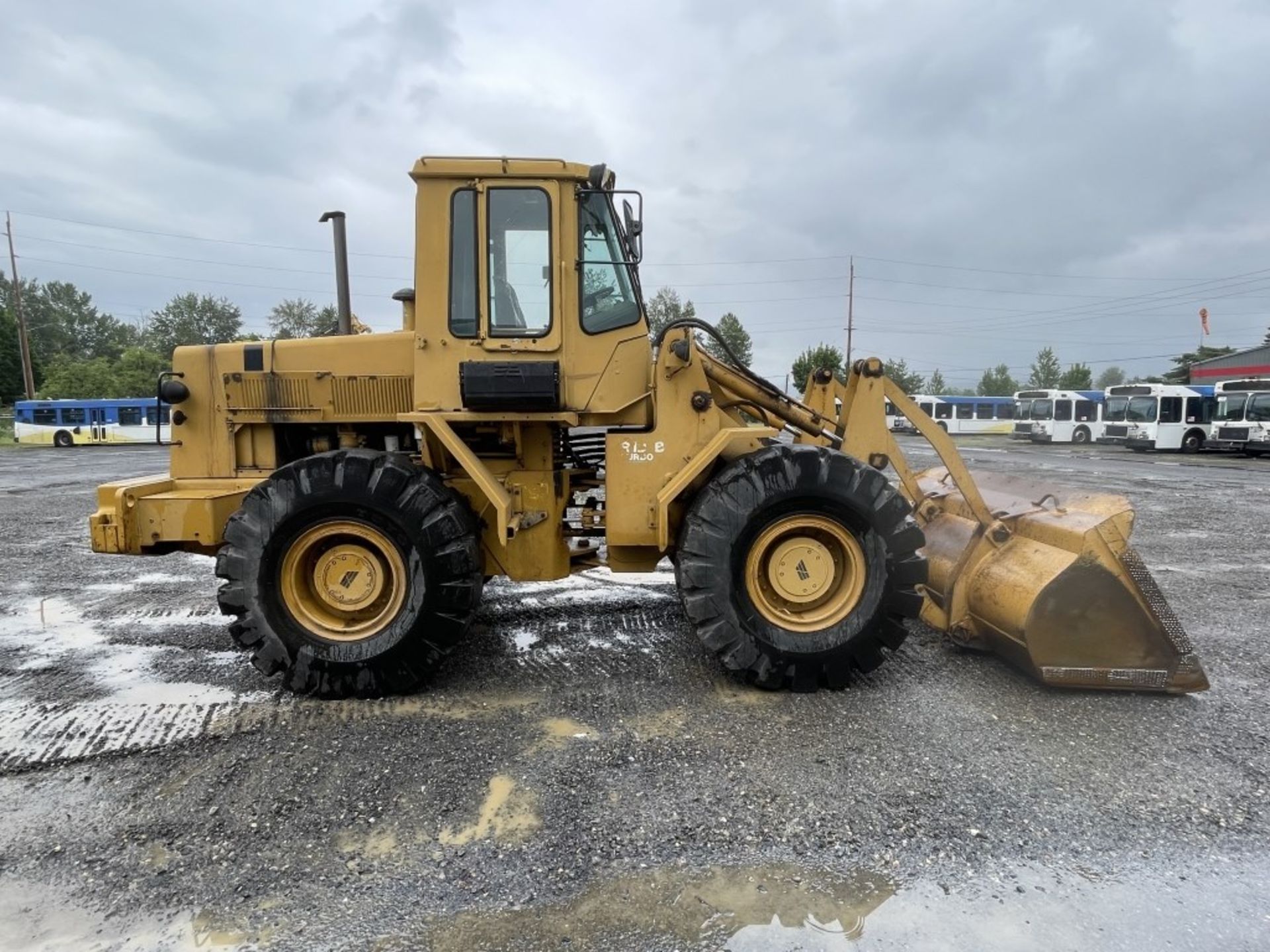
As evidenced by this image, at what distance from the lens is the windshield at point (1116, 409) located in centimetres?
3136

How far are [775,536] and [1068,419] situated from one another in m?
39.1

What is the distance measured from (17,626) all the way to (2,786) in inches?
118

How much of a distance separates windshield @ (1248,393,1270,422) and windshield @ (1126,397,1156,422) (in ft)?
12.5

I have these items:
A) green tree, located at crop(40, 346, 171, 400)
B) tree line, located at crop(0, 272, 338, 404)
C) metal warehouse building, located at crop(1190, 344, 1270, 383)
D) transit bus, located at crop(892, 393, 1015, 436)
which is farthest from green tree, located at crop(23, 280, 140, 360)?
metal warehouse building, located at crop(1190, 344, 1270, 383)

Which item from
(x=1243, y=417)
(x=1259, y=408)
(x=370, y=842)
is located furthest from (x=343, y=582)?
(x=1243, y=417)

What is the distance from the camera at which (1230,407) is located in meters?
27.0

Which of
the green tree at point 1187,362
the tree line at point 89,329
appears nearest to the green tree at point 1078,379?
the green tree at point 1187,362

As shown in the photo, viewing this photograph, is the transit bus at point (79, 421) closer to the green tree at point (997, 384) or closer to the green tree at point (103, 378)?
the green tree at point (103, 378)

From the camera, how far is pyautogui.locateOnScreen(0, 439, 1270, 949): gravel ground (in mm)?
2396

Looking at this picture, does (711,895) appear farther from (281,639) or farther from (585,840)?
(281,639)

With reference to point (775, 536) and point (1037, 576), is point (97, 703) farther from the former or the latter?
point (1037, 576)

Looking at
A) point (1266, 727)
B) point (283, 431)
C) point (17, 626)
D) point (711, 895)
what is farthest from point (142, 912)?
point (1266, 727)

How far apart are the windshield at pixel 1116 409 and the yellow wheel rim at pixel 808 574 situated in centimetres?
3376

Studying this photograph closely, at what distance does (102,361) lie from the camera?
169 ft
